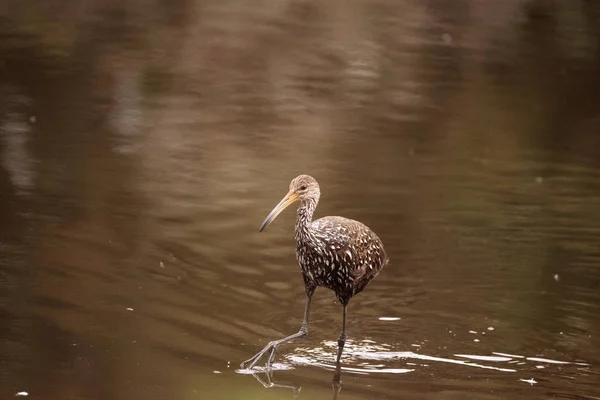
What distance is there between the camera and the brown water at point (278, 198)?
281 inches

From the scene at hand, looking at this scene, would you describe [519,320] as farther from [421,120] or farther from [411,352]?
[421,120]

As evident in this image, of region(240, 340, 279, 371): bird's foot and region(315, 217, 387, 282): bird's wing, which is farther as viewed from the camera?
region(315, 217, 387, 282): bird's wing

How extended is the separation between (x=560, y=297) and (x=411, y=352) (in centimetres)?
172

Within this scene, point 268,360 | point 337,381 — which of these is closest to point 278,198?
point 268,360

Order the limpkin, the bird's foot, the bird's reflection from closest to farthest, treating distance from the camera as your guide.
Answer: the bird's reflection → the bird's foot → the limpkin

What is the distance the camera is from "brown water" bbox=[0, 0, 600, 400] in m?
7.13

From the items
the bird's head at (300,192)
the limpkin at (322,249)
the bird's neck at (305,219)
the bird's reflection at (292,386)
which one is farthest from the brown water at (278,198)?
the bird's head at (300,192)

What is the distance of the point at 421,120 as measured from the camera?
13898mm

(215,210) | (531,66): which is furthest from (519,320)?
(531,66)

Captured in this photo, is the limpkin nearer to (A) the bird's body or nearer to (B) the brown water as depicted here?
(A) the bird's body

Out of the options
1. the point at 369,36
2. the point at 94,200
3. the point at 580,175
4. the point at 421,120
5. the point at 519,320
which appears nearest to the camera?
the point at 519,320

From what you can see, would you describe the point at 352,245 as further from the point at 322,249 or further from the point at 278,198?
the point at 278,198

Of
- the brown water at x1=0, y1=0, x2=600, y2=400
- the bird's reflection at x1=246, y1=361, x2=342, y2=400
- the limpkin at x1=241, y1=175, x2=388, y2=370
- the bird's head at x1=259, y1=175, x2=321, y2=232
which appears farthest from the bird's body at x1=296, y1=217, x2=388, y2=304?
the bird's reflection at x1=246, y1=361, x2=342, y2=400

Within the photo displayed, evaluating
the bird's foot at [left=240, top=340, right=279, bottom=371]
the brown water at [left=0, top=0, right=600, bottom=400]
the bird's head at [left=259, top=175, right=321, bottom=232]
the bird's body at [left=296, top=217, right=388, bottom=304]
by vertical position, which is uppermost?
the bird's head at [left=259, top=175, right=321, bottom=232]
